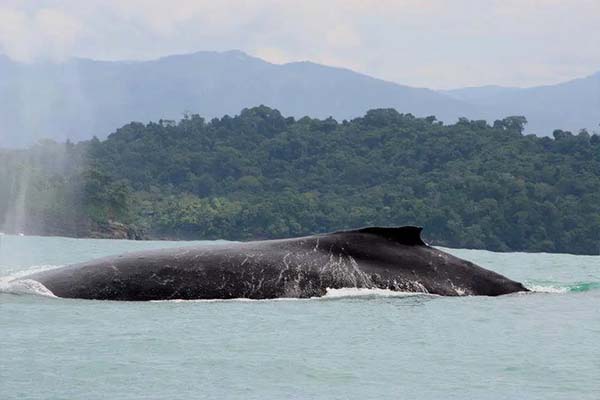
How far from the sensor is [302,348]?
563 inches

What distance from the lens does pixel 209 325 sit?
51.0 ft

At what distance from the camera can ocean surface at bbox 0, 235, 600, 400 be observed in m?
12.0

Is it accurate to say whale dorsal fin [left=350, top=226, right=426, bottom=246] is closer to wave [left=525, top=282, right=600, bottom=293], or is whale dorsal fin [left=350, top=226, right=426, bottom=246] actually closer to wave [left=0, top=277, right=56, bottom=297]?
wave [left=525, top=282, right=600, bottom=293]

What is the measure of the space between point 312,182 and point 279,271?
90566 mm

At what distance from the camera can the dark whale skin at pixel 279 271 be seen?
58.9 feet

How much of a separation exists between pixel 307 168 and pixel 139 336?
9924 centimetres

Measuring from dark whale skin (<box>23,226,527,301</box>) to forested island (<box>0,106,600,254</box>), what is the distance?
226ft

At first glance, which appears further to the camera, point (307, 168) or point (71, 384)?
point (307, 168)

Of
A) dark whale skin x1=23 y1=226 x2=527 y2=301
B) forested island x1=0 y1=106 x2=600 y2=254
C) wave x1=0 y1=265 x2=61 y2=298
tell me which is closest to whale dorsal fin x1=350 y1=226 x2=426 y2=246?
dark whale skin x1=23 y1=226 x2=527 y2=301

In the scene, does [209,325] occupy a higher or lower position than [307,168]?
lower

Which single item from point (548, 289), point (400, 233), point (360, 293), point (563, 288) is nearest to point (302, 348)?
point (360, 293)

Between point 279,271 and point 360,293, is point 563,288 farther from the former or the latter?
point 279,271

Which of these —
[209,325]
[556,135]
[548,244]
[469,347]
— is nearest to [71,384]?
[209,325]

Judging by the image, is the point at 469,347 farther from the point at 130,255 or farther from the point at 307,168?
the point at 307,168
